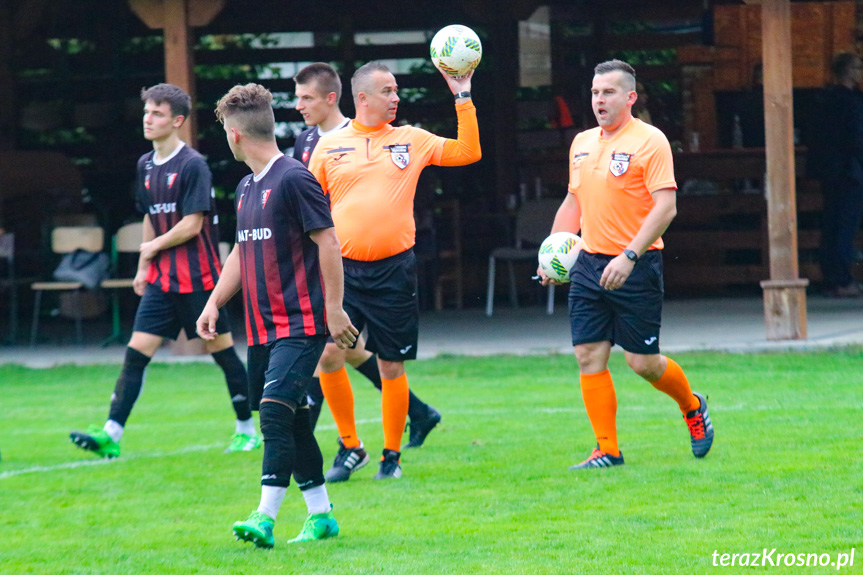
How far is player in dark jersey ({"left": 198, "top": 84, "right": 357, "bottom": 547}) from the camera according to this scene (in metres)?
4.50

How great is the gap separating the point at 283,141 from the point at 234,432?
342 inches

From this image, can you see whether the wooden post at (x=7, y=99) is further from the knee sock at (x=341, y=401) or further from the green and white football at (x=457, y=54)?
the green and white football at (x=457, y=54)

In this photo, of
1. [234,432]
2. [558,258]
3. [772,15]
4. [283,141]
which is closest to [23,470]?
[234,432]

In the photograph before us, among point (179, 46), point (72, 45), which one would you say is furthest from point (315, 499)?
point (72, 45)

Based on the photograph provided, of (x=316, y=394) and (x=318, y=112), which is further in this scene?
(x=316, y=394)

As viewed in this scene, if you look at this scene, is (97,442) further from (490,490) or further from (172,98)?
(490,490)

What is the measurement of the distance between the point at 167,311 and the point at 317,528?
8.40 ft

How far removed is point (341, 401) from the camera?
19.7 feet

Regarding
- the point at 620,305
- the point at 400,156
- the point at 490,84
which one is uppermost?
the point at 490,84

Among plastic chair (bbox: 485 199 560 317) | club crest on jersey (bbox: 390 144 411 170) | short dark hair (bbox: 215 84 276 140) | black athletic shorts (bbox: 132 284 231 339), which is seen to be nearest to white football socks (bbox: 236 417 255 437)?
black athletic shorts (bbox: 132 284 231 339)

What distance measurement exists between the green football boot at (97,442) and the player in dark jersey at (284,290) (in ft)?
7.09

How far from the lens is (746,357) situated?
9719 millimetres

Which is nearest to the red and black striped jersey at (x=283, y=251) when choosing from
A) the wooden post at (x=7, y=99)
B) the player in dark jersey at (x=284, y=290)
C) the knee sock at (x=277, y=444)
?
the player in dark jersey at (x=284, y=290)

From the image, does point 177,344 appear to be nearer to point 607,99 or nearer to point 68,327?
point 68,327
